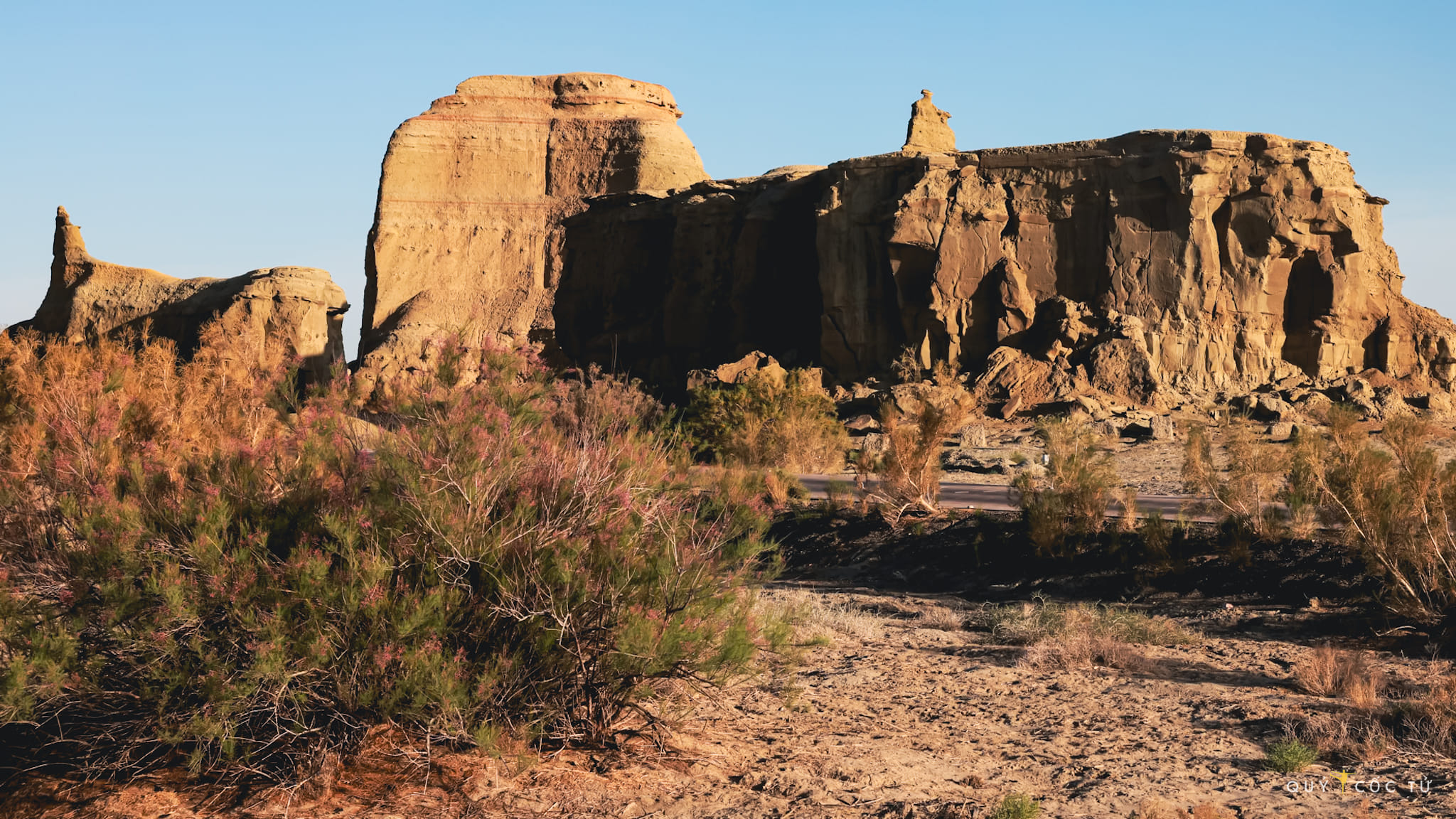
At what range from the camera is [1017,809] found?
242 inches

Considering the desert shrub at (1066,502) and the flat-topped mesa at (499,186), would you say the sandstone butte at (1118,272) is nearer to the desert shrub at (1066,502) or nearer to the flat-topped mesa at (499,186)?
the flat-topped mesa at (499,186)

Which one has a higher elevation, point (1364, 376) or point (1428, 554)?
point (1364, 376)

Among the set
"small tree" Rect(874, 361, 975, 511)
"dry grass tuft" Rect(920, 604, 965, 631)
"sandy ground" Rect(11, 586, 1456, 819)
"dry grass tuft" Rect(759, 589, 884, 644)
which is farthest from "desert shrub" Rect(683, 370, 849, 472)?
"sandy ground" Rect(11, 586, 1456, 819)

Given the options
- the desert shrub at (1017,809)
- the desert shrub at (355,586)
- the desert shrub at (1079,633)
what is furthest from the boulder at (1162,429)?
the desert shrub at (1017,809)

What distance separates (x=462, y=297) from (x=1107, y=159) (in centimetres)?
2816

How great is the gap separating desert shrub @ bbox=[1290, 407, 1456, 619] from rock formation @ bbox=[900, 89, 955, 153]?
3434 centimetres

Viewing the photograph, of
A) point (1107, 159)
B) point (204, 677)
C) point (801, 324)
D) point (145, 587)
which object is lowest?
point (204, 677)

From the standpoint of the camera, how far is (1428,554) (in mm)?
10078

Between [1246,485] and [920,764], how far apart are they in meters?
7.80

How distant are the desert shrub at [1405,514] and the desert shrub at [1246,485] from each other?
1500mm

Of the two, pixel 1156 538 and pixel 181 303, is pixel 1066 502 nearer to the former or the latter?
pixel 1156 538

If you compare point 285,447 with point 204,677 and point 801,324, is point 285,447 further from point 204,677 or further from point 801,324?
point 801,324

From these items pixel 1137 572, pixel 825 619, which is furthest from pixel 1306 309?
pixel 825 619

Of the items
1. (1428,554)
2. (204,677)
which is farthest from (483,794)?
(1428,554)
